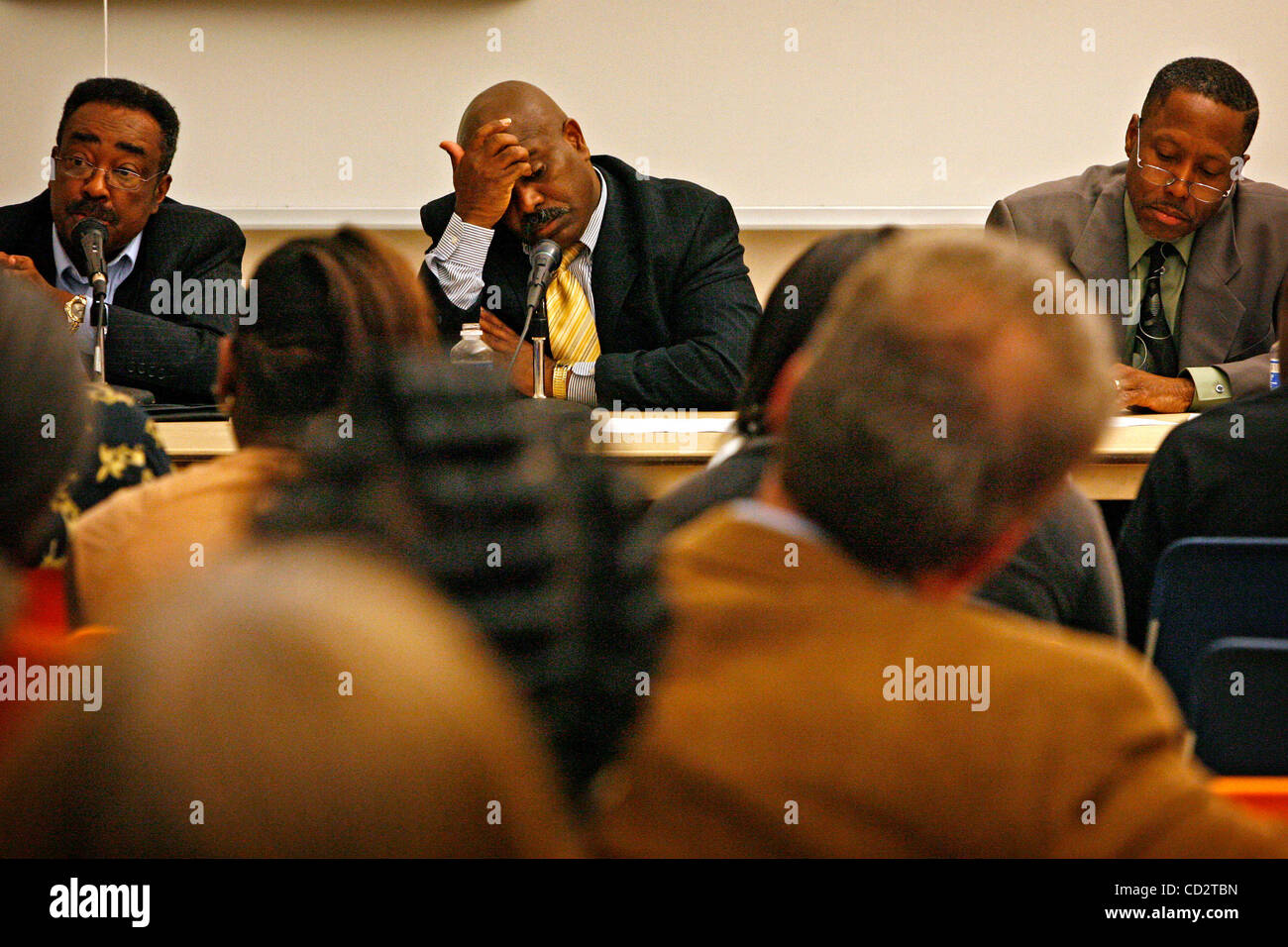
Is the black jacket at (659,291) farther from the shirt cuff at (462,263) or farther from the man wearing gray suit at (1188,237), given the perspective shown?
the man wearing gray suit at (1188,237)

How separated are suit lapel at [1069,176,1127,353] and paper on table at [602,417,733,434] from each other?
94cm

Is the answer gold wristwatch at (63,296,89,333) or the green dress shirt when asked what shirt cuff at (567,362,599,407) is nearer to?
gold wristwatch at (63,296,89,333)

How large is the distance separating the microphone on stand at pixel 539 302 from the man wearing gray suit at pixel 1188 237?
1.15 m

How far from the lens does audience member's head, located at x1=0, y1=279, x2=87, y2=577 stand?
0.82m

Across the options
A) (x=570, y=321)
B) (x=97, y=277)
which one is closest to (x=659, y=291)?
(x=570, y=321)

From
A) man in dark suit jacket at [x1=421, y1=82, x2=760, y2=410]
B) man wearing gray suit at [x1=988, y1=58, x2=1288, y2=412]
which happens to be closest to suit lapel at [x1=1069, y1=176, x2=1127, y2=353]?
man wearing gray suit at [x1=988, y1=58, x2=1288, y2=412]

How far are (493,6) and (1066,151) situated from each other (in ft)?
5.92

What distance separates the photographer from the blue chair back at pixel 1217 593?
128 centimetres

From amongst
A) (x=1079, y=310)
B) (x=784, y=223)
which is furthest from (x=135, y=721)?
(x=784, y=223)

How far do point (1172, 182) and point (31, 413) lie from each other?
95.9 inches

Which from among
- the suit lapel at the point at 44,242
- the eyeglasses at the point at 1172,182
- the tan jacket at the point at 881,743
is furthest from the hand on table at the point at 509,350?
the tan jacket at the point at 881,743

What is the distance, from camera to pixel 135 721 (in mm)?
454

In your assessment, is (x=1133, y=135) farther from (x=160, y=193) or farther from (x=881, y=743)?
(x=881, y=743)
